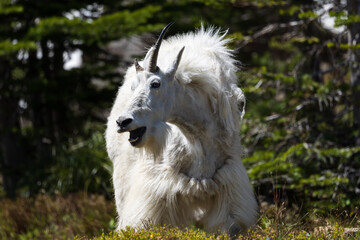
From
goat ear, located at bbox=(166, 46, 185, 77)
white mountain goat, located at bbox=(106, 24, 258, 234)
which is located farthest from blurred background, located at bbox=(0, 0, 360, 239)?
goat ear, located at bbox=(166, 46, 185, 77)

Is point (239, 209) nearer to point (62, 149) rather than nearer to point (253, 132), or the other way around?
point (253, 132)

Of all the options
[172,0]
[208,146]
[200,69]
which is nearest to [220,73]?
[200,69]

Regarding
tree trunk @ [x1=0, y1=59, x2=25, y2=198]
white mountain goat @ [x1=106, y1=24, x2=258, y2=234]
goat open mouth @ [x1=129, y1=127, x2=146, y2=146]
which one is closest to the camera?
goat open mouth @ [x1=129, y1=127, x2=146, y2=146]

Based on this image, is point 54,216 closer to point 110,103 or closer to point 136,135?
point 110,103

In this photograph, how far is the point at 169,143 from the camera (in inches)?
206

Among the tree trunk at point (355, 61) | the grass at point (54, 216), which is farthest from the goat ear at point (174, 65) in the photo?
the grass at point (54, 216)

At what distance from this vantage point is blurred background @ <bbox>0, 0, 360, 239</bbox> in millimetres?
7191

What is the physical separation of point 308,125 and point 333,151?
0.88 metres

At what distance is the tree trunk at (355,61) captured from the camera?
710cm

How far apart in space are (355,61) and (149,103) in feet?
11.9

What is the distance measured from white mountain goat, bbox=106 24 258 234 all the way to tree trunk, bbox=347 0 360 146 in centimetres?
248

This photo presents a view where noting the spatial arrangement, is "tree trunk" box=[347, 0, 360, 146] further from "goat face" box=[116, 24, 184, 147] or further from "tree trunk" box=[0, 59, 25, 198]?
"tree trunk" box=[0, 59, 25, 198]

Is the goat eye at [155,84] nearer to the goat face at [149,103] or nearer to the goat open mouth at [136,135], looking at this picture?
the goat face at [149,103]

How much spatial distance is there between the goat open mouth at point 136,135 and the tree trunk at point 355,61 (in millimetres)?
3552
